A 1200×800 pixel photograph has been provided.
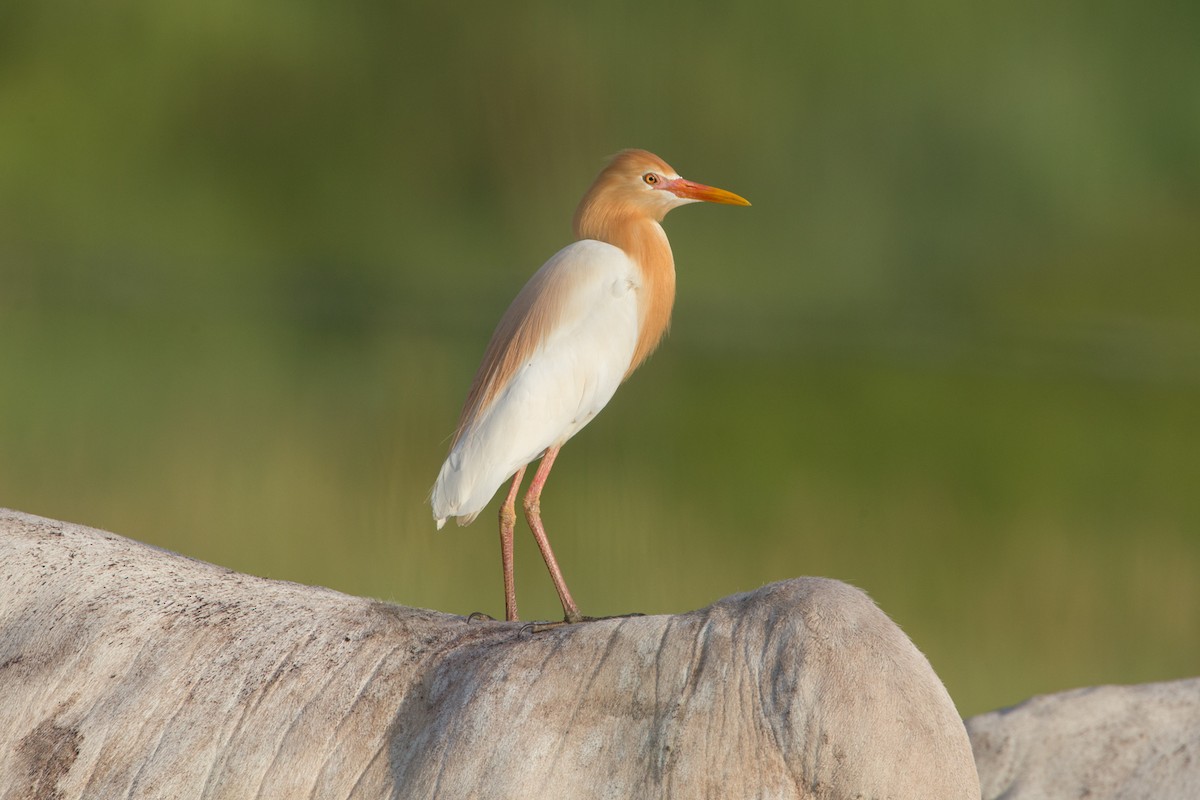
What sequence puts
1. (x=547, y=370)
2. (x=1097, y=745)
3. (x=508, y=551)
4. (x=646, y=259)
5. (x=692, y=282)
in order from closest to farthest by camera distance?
(x=508, y=551) → (x=547, y=370) → (x=646, y=259) → (x=1097, y=745) → (x=692, y=282)

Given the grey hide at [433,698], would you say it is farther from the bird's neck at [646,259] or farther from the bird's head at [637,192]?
the bird's head at [637,192]

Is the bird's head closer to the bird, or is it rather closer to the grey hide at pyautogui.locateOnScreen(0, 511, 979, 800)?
the bird

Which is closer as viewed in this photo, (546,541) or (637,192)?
(546,541)

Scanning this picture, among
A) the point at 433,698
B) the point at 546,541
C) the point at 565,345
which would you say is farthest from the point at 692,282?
the point at 433,698

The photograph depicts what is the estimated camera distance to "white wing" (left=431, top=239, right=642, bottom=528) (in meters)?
3.85

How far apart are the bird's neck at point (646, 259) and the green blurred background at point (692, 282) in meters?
3.26

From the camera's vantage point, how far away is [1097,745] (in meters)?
4.95

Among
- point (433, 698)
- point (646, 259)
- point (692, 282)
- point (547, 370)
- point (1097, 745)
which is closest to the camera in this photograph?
point (433, 698)

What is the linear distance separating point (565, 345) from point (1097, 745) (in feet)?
8.97

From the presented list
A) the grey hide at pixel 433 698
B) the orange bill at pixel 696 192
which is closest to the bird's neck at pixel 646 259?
the orange bill at pixel 696 192

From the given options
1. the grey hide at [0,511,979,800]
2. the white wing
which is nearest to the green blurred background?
the white wing

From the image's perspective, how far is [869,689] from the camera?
8.71 feet

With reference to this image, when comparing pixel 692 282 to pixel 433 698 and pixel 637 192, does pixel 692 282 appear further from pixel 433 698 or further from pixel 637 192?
pixel 433 698

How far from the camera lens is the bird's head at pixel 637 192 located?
164 inches
